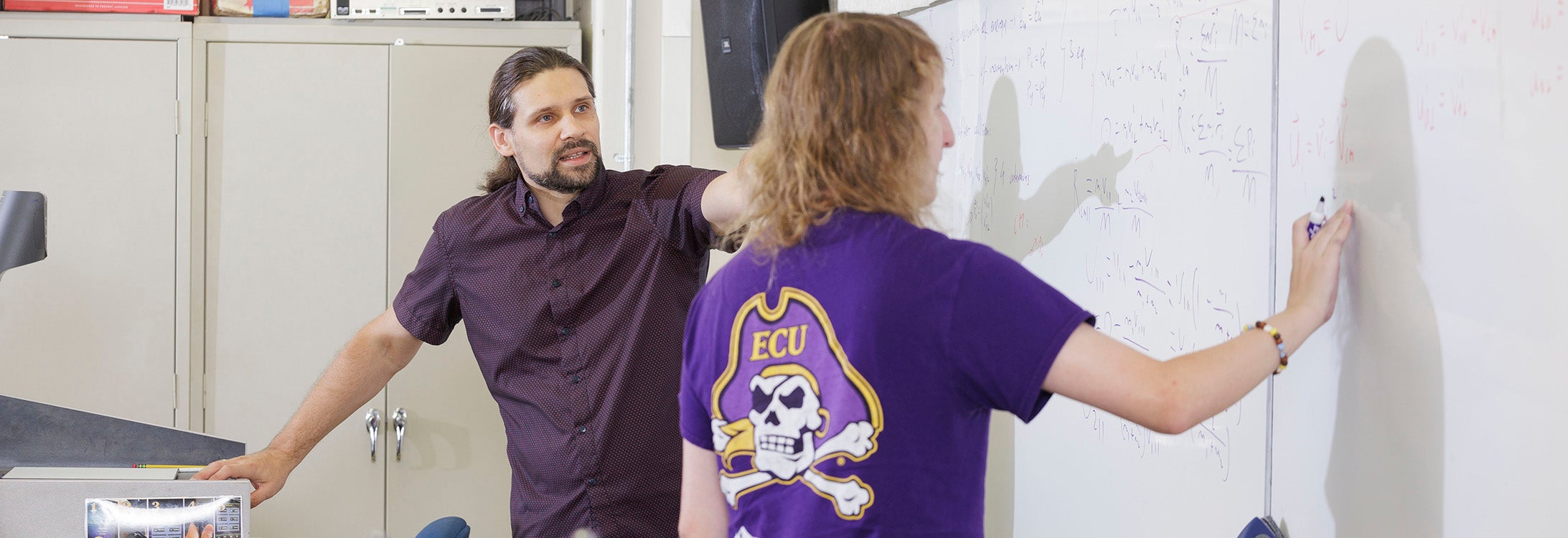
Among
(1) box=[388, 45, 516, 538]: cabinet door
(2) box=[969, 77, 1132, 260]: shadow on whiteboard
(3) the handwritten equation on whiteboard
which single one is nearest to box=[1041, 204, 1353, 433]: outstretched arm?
(3) the handwritten equation on whiteboard

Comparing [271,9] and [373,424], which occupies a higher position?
[271,9]

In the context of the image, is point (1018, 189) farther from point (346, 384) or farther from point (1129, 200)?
point (346, 384)

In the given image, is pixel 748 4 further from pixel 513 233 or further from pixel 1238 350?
pixel 1238 350

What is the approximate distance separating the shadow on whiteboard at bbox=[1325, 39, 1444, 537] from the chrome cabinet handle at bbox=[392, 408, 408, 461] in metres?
2.55

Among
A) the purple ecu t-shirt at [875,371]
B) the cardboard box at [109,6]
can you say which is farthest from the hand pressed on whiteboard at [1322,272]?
the cardboard box at [109,6]

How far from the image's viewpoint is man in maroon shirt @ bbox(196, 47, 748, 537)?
72.6 inches

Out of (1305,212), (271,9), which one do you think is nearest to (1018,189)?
(1305,212)

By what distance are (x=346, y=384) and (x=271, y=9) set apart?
1608 millimetres

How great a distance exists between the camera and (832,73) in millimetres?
1020

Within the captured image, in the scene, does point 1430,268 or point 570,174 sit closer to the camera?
point 1430,268

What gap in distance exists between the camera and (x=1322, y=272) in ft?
3.61

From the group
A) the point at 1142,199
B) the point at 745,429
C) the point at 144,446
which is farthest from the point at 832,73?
the point at 144,446

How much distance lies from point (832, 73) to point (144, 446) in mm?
1216

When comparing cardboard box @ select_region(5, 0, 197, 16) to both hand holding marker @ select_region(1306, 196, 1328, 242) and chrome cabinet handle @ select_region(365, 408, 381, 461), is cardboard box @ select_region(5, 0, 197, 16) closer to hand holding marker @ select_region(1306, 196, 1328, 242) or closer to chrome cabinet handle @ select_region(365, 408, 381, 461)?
chrome cabinet handle @ select_region(365, 408, 381, 461)
